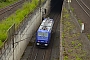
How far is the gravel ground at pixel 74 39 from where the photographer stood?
20.4 meters

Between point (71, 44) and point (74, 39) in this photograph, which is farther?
point (74, 39)

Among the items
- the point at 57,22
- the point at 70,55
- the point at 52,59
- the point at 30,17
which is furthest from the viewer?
the point at 57,22

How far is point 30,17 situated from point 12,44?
11.5 meters

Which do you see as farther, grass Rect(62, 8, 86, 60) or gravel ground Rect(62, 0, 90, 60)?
gravel ground Rect(62, 0, 90, 60)

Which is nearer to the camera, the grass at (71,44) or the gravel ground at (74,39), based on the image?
the grass at (71,44)

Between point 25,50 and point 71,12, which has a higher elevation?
point 71,12

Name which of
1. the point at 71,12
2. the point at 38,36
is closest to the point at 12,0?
the point at 71,12

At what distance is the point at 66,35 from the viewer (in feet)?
85.6

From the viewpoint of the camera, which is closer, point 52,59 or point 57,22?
point 52,59

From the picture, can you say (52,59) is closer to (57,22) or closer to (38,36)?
(38,36)

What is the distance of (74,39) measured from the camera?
24766mm

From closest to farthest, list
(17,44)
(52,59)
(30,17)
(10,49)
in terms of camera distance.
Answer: (10,49) < (17,44) < (52,59) < (30,17)

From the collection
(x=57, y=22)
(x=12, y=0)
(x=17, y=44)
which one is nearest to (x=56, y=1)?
(x=12, y=0)

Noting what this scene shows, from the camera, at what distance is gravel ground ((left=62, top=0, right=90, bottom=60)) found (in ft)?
66.9
